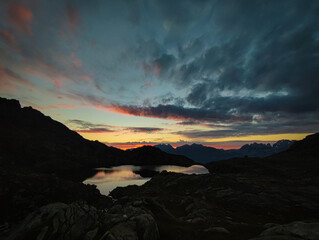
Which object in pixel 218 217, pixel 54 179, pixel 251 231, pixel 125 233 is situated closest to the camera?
pixel 125 233

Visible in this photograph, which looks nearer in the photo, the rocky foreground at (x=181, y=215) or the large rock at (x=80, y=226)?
the large rock at (x=80, y=226)

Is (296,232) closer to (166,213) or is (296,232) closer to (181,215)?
(166,213)

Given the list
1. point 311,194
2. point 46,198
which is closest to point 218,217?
point 311,194

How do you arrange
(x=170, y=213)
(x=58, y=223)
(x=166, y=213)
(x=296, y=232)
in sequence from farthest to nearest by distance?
(x=170, y=213) < (x=166, y=213) < (x=58, y=223) < (x=296, y=232)

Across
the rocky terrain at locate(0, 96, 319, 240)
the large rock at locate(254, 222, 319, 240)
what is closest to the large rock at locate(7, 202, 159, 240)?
the rocky terrain at locate(0, 96, 319, 240)

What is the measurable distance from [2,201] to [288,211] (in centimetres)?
7612

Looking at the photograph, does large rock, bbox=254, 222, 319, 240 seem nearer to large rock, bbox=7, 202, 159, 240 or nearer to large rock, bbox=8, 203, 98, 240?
large rock, bbox=7, 202, 159, 240

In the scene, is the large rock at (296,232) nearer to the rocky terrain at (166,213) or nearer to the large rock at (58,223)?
the rocky terrain at (166,213)

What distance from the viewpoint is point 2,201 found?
4306 cm

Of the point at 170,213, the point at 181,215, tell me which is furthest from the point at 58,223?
the point at 181,215

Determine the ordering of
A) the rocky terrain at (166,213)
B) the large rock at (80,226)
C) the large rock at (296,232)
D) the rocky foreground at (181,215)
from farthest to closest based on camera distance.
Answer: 1. the rocky terrain at (166,213)
2. the rocky foreground at (181,215)
3. the large rock at (80,226)
4. the large rock at (296,232)

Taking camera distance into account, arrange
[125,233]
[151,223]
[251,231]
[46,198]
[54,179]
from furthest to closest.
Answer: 1. [54,179]
2. [46,198]
3. [251,231]
4. [151,223]
5. [125,233]

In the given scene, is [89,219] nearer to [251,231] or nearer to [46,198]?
[251,231]

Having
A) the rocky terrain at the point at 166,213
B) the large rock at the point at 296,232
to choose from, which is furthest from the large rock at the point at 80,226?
the large rock at the point at 296,232
